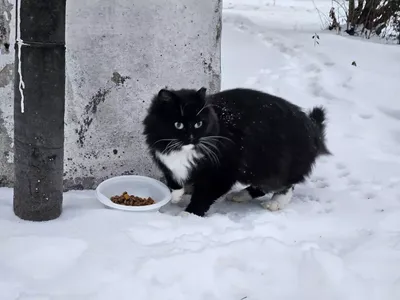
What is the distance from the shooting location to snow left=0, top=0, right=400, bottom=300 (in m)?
1.94

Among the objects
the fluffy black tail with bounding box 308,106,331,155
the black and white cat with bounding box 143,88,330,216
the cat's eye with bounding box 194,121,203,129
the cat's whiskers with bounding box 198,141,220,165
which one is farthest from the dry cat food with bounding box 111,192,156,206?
the fluffy black tail with bounding box 308,106,331,155

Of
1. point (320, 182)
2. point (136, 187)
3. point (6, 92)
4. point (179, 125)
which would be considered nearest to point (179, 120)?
point (179, 125)

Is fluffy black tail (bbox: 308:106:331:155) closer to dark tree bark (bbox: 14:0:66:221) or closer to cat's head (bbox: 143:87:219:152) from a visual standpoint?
cat's head (bbox: 143:87:219:152)

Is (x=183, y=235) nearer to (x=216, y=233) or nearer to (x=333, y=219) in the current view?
(x=216, y=233)

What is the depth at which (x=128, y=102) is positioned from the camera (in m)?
2.85

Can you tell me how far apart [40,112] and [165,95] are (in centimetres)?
59

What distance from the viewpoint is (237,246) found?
224 centimetres

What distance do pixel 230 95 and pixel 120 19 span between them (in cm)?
72

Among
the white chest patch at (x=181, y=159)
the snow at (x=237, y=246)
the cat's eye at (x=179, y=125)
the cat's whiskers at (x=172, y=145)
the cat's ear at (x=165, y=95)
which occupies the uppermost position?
the cat's ear at (x=165, y=95)

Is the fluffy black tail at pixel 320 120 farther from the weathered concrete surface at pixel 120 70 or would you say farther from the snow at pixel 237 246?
the weathered concrete surface at pixel 120 70

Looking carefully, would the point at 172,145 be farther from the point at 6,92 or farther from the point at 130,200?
the point at 6,92

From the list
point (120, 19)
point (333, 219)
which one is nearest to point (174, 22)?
point (120, 19)

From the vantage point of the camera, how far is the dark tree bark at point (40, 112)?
209 cm

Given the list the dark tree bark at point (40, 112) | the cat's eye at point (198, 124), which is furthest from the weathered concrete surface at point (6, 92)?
the cat's eye at point (198, 124)
